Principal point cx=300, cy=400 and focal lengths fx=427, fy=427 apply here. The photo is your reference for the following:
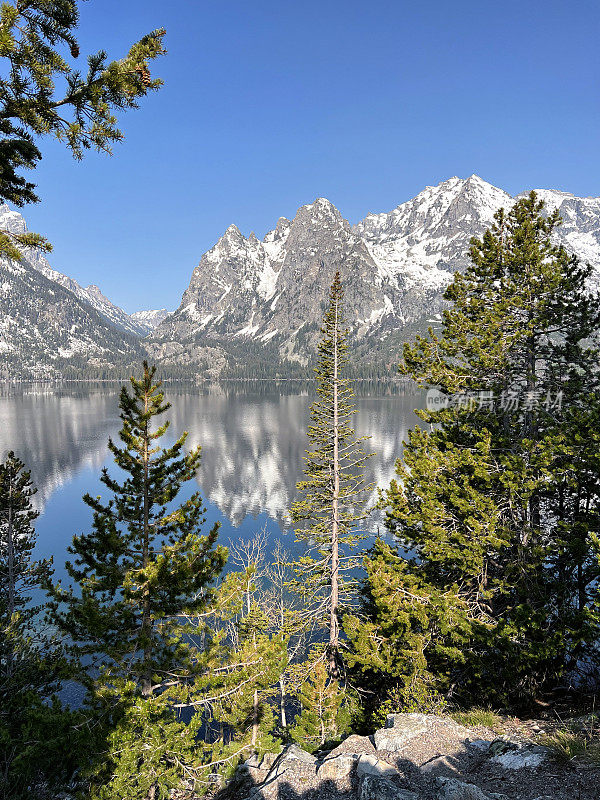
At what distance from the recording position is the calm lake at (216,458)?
59.1m

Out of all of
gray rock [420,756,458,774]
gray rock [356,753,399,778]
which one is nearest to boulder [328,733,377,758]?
gray rock [356,753,399,778]

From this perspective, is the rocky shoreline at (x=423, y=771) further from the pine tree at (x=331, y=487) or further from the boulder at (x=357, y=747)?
the pine tree at (x=331, y=487)

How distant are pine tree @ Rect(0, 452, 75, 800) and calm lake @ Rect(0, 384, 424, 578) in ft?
56.7

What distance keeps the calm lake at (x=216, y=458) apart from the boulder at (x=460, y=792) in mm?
17080

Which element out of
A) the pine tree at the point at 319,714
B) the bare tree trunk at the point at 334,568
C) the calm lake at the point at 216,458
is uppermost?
the bare tree trunk at the point at 334,568

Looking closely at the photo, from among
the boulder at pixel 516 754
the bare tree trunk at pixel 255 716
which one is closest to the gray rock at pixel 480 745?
the boulder at pixel 516 754

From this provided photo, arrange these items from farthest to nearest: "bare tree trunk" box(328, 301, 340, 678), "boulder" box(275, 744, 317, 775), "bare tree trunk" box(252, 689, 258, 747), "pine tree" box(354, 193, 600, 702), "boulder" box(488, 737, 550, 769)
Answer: "bare tree trunk" box(328, 301, 340, 678) → "bare tree trunk" box(252, 689, 258, 747) → "pine tree" box(354, 193, 600, 702) → "boulder" box(275, 744, 317, 775) → "boulder" box(488, 737, 550, 769)

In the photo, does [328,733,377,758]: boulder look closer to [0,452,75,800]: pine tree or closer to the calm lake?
[0,452,75,800]: pine tree

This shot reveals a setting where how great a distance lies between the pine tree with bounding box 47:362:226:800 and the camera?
31.6 ft

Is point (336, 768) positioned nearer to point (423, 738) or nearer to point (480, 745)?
point (423, 738)

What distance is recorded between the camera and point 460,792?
714 centimetres

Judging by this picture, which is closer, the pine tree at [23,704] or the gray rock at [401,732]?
the pine tree at [23,704]

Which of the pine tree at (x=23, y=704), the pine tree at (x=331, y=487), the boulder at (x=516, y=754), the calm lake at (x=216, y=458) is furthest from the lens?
the calm lake at (x=216, y=458)

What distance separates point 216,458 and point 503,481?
86624mm
